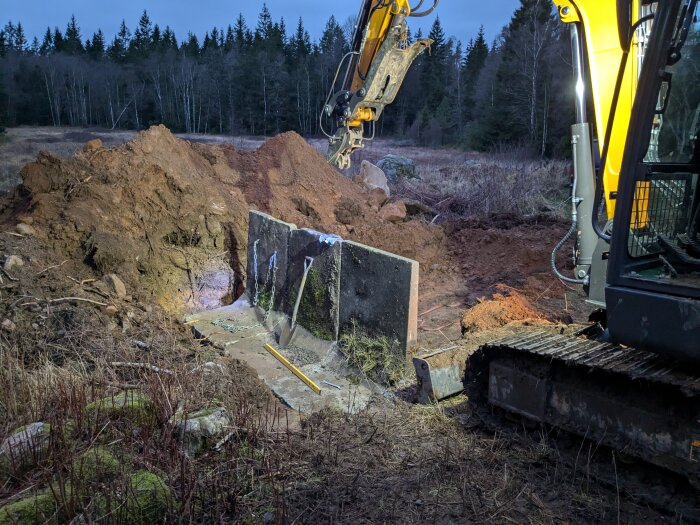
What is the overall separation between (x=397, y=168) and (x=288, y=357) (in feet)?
42.8

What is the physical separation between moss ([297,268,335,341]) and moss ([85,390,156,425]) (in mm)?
2935

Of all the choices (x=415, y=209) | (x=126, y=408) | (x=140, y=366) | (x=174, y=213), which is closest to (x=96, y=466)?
(x=126, y=408)

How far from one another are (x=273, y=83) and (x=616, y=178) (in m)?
53.7

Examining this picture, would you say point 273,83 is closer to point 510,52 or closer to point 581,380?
point 510,52

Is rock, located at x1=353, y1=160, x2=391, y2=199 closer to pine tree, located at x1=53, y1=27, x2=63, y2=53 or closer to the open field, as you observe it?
the open field

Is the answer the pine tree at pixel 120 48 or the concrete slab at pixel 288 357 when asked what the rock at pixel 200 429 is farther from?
the pine tree at pixel 120 48

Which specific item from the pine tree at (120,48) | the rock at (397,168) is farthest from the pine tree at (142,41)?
the rock at (397,168)

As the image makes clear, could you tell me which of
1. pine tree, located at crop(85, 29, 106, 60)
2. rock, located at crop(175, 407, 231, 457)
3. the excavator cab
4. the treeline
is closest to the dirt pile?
rock, located at crop(175, 407, 231, 457)

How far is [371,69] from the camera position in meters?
6.39

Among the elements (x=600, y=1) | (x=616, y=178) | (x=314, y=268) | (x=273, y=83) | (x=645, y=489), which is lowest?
(x=645, y=489)

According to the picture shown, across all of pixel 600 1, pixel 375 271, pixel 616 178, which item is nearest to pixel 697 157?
pixel 616 178

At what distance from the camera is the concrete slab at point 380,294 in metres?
5.47

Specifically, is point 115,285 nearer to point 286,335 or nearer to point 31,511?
point 286,335

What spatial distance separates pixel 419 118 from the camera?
48875 mm
